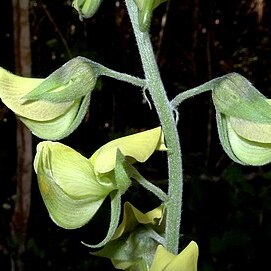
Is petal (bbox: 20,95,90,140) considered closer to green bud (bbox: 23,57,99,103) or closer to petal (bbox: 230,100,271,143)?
green bud (bbox: 23,57,99,103)

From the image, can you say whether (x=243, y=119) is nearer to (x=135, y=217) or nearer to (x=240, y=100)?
(x=240, y=100)

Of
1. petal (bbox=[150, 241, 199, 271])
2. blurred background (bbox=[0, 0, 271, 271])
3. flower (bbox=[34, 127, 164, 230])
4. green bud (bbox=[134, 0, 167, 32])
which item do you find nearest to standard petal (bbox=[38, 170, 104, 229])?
flower (bbox=[34, 127, 164, 230])

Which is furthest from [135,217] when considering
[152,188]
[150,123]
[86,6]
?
[150,123]

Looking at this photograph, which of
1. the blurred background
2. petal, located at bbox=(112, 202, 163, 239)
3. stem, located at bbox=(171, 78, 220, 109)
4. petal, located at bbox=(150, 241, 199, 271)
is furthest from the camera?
the blurred background

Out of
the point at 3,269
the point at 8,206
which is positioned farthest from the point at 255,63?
the point at 3,269

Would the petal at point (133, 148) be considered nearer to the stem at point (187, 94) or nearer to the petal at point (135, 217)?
the stem at point (187, 94)

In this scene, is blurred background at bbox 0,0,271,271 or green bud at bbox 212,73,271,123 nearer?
green bud at bbox 212,73,271,123
